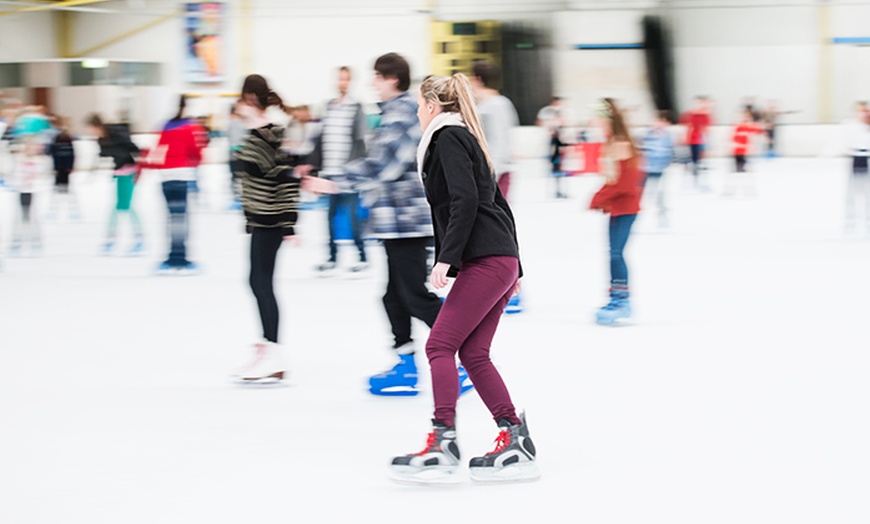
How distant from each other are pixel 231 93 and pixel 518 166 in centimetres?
774

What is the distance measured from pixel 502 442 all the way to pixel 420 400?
1.15 m

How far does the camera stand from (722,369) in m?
5.23

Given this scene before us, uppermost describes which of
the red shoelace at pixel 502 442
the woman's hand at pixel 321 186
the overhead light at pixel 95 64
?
the overhead light at pixel 95 64

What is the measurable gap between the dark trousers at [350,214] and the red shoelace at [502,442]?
16.3 ft

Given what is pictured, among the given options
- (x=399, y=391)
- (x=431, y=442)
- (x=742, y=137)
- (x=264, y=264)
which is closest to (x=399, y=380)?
(x=399, y=391)

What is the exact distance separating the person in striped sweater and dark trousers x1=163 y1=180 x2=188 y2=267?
368 centimetres

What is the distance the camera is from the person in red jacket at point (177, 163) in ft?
27.3

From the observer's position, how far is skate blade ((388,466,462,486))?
3486 mm

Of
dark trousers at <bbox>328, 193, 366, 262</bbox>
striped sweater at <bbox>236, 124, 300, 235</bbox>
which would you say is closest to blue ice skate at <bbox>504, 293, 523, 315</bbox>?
dark trousers at <bbox>328, 193, 366, 262</bbox>

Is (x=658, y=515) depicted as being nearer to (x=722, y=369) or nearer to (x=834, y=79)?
(x=722, y=369)

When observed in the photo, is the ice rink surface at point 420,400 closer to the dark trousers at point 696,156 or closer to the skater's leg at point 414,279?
the skater's leg at point 414,279

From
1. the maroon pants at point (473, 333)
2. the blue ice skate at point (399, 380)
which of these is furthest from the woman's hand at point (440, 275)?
the blue ice skate at point (399, 380)

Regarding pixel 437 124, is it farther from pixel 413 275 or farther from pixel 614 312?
pixel 614 312

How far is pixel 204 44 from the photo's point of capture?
26.2 m
